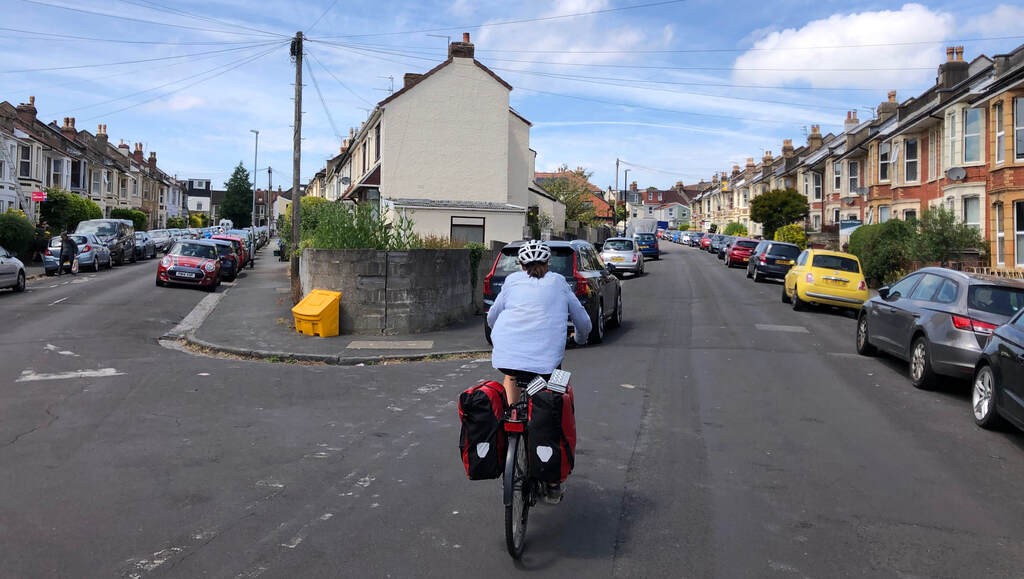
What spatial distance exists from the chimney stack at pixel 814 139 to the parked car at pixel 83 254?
50466 millimetres

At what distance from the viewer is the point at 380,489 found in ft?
18.3

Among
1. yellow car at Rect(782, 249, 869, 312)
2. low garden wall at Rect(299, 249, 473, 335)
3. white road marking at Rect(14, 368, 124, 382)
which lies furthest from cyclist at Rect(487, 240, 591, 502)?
yellow car at Rect(782, 249, 869, 312)

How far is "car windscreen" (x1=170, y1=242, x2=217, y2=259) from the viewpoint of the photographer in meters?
24.5

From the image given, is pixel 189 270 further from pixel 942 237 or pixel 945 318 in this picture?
pixel 942 237

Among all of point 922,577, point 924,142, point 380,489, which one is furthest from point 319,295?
point 924,142

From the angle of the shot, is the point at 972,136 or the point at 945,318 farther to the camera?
the point at 972,136

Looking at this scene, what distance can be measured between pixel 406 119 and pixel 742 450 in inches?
1138

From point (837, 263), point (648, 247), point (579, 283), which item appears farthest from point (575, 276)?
point (648, 247)

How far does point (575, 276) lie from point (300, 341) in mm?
4808

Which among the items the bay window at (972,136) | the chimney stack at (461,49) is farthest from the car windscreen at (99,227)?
the bay window at (972,136)

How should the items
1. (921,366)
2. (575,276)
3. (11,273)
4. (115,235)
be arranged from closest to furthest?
(921,366) < (575,276) < (11,273) < (115,235)

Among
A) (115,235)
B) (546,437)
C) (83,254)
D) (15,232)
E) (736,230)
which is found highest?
(736,230)

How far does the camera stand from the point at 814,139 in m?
60.4

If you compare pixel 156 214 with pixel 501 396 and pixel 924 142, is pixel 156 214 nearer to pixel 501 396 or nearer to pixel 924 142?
pixel 924 142
